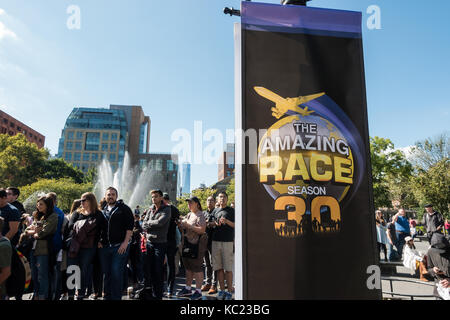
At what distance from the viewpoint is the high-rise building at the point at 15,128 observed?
80.0m

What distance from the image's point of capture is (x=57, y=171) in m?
52.3

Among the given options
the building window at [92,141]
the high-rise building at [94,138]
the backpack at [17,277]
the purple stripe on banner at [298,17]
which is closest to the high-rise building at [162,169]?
the high-rise building at [94,138]

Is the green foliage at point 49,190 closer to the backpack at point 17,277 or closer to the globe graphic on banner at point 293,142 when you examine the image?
the backpack at point 17,277

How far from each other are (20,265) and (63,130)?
395 feet

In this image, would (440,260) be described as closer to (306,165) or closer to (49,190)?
(306,165)

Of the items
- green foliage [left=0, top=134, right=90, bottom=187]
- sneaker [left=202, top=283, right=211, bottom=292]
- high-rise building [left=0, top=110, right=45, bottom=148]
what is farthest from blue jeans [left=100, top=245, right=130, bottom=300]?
high-rise building [left=0, top=110, right=45, bottom=148]

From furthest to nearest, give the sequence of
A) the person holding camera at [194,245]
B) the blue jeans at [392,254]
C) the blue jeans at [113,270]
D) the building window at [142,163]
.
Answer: the building window at [142,163] < the blue jeans at [392,254] < the person holding camera at [194,245] < the blue jeans at [113,270]

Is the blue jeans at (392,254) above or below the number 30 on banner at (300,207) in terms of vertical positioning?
below

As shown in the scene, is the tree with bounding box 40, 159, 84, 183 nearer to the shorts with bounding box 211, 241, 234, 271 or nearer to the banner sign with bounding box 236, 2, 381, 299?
the shorts with bounding box 211, 241, 234, 271

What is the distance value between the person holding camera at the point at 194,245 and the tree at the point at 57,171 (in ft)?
167

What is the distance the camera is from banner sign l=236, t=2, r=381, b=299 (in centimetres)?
306

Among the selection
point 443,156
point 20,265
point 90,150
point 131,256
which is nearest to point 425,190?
point 443,156

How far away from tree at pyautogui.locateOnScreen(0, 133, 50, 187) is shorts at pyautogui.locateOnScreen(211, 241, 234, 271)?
45.0m
